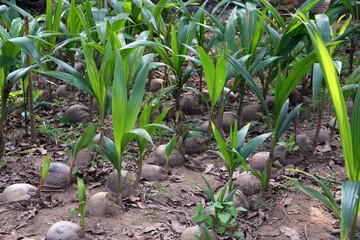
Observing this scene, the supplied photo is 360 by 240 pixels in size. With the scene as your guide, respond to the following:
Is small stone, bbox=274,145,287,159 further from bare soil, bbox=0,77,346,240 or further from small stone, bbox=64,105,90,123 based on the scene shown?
small stone, bbox=64,105,90,123

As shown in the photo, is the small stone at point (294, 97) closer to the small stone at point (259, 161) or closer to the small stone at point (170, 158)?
the small stone at point (259, 161)

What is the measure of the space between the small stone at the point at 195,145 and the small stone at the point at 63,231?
984mm

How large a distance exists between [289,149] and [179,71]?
2.75 ft

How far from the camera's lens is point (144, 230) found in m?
2.06

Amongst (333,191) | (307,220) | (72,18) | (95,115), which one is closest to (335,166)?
(333,191)

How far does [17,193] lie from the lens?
7.46ft

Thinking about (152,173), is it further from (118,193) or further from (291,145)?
(291,145)

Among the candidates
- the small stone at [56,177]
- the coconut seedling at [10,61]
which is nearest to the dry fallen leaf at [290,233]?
the small stone at [56,177]

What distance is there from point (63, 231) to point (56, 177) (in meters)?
0.53

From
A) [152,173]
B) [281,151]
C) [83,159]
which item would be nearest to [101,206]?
[152,173]

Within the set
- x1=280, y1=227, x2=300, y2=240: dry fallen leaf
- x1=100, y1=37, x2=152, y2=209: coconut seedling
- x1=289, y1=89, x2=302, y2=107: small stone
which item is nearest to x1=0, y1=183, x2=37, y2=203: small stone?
x1=100, y1=37, x2=152, y2=209: coconut seedling

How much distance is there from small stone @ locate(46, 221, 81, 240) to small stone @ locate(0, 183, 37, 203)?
37 cm

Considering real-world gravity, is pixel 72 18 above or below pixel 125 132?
above

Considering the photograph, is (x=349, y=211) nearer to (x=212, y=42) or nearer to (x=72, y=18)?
(x=212, y=42)
